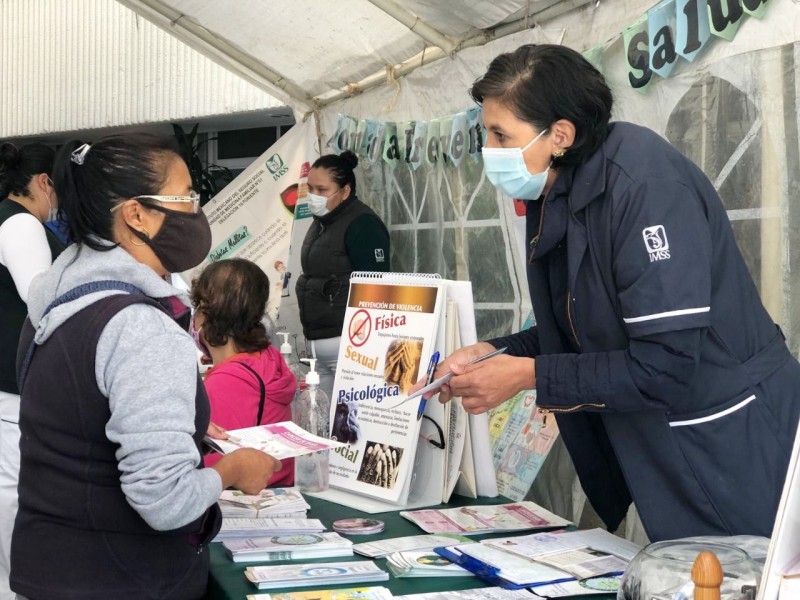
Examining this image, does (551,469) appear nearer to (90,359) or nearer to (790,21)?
(790,21)

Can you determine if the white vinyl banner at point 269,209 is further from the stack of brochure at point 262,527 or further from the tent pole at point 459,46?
the stack of brochure at point 262,527

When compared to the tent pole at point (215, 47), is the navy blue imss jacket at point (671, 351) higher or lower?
lower

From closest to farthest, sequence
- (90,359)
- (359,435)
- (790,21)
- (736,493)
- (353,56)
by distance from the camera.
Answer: (90,359) < (736,493) < (790,21) < (359,435) < (353,56)

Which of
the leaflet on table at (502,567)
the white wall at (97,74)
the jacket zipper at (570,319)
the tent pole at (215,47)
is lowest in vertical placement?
the leaflet on table at (502,567)

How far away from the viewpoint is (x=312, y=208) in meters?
4.51

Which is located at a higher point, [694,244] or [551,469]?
[694,244]

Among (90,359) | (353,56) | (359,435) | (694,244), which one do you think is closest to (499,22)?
(353,56)

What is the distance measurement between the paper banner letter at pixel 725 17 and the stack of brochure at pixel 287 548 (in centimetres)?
135

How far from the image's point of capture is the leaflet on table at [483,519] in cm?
194

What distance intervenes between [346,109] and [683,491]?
347cm

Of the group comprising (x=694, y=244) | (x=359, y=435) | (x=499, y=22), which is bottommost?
(x=359, y=435)

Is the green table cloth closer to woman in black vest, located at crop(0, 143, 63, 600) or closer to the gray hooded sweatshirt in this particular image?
the gray hooded sweatshirt

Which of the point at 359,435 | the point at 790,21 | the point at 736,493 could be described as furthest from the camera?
the point at 359,435

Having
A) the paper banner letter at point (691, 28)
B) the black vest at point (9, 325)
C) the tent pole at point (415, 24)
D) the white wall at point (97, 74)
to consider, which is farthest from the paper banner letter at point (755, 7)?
the white wall at point (97, 74)
